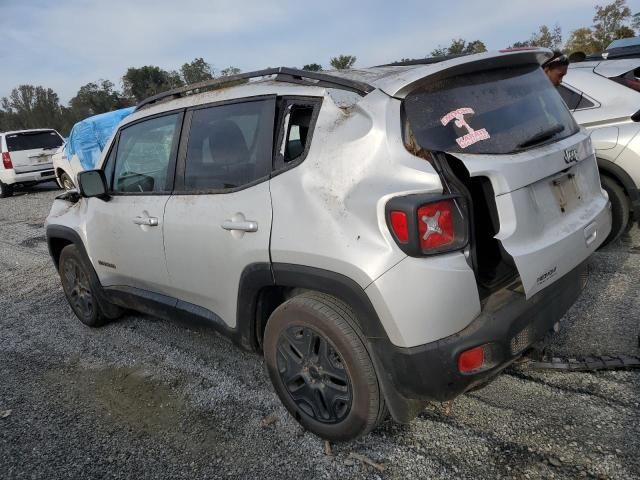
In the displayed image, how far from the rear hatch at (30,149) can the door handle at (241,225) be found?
13.5 metres

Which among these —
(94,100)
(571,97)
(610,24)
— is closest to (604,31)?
(610,24)

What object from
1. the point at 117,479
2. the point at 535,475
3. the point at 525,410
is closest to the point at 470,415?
the point at 525,410

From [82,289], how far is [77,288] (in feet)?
0.31

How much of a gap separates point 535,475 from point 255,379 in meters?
1.72

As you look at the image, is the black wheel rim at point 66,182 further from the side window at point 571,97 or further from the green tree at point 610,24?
the green tree at point 610,24

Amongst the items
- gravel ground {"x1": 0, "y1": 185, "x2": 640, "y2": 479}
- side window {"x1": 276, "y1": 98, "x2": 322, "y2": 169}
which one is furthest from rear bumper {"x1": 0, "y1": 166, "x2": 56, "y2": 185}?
side window {"x1": 276, "y1": 98, "x2": 322, "y2": 169}

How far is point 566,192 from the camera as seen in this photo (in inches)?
96.3

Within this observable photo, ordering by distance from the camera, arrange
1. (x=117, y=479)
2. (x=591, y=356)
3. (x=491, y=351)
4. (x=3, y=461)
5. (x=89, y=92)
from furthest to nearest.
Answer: (x=89, y=92) < (x=591, y=356) < (x=3, y=461) < (x=117, y=479) < (x=491, y=351)

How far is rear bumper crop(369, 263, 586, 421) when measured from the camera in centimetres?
204

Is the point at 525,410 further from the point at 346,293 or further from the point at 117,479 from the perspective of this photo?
the point at 117,479

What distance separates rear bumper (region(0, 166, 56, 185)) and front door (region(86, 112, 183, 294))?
454 inches

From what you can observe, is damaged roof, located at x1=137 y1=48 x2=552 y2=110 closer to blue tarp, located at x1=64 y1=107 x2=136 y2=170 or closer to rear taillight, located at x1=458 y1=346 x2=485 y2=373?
rear taillight, located at x1=458 y1=346 x2=485 y2=373

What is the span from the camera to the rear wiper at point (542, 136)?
232 cm

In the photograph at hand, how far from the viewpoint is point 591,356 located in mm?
2979
